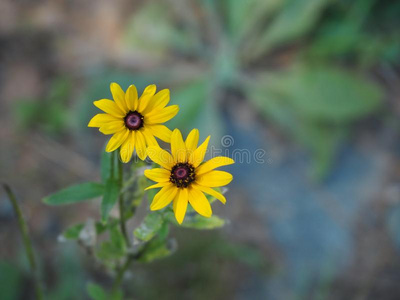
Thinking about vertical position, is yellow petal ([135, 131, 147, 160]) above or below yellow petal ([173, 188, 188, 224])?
above

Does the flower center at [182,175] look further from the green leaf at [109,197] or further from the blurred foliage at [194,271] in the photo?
the blurred foliage at [194,271]

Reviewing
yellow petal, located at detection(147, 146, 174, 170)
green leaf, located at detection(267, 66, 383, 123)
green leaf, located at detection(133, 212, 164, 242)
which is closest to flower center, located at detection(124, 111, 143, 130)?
yellow petal, located at detection(147, 146, 174, 170)

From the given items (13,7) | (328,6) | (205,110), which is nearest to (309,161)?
(205,110)

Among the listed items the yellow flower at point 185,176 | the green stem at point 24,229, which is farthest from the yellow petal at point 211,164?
the green stem at point 24,229

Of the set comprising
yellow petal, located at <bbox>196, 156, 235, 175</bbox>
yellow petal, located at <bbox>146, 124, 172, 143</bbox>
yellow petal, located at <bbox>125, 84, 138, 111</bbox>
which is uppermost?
yellow petal, located at <bbox>125, 84, 138, 111</bbox>

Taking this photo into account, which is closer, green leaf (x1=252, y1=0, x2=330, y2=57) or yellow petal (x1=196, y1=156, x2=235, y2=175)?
yellow petal (x1=196, y1=156, x2=235, y2=175)

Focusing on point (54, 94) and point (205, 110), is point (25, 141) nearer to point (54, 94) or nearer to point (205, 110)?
point (54, 94)

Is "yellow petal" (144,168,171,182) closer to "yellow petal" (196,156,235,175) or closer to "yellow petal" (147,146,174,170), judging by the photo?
"yellow petal" (147,146,174,170)

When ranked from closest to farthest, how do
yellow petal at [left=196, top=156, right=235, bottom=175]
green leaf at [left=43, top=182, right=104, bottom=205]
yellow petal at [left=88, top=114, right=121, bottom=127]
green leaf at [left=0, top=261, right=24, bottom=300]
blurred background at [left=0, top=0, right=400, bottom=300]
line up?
yellow petal at [left=88, top=114, right=121, bottom=127] < yellow petal at [left=196, top=156, right=235, bottom=175] < green leaf at [left=43, top=182, right=104, bottom=205] < green leaf at [left=0, top=261, right=24, bottom=300] < blurred background at [left=0, top=0, right=400, bottom=300]

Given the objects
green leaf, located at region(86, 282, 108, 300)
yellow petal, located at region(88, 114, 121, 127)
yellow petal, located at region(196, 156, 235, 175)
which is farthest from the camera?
green leaf, located at region(86, 282, 108, 300)
